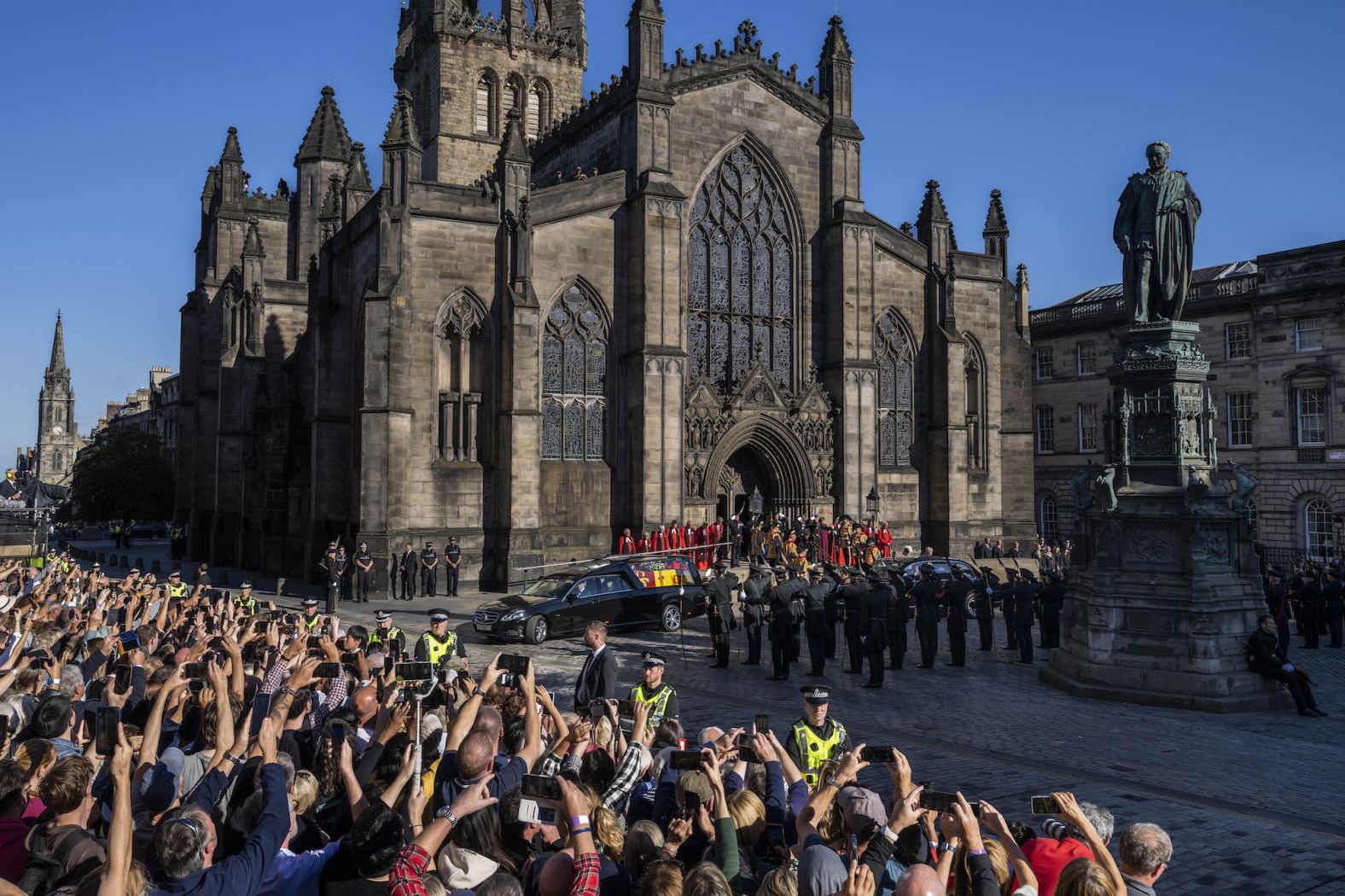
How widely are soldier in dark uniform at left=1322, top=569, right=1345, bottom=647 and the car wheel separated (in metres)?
15.1

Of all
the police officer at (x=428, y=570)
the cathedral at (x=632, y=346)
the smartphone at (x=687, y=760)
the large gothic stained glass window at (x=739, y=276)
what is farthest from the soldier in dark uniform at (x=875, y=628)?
the large gothic stained glass window at (x=739, y=276)

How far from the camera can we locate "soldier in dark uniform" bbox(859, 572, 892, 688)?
52.2ft

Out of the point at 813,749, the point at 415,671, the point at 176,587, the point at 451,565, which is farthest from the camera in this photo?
the point at 451,565

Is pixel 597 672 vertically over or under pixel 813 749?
over

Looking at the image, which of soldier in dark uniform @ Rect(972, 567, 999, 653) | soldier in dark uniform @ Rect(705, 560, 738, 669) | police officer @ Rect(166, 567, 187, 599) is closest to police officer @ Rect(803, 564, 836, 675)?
soldier in dark uniform @ Rect(705, 560, 738, 669)

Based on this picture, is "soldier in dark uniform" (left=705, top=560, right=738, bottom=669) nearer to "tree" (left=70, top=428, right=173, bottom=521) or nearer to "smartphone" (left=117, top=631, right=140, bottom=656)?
"smartphone" (left=117, top=631, right=140, bottom=656)

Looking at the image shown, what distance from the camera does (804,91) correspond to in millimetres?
33562

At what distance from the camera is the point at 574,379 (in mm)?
30641

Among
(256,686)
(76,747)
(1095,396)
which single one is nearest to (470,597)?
(256,686)

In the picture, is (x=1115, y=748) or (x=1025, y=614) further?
(x=1025, y=614)

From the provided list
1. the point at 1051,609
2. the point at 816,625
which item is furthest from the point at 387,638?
the point at 1051,609

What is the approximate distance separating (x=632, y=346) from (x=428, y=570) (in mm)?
8746

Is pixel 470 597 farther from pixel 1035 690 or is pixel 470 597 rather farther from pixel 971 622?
pixel 1035 690

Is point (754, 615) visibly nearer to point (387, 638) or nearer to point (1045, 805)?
point (387, 638)
